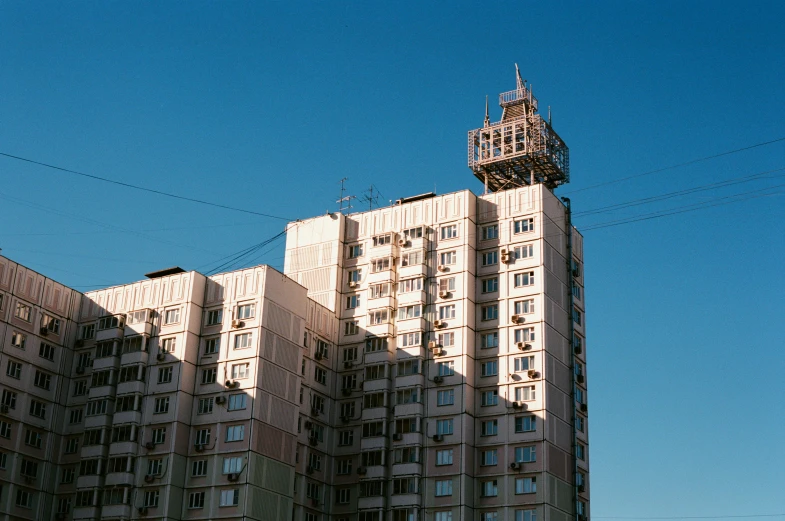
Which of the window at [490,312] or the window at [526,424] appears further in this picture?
the window at [490,312]

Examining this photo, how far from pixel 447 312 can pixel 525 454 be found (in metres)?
15.0

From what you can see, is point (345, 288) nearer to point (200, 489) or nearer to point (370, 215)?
point (370, 215)

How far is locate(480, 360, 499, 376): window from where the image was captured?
93.4m

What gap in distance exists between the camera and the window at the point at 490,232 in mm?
98938

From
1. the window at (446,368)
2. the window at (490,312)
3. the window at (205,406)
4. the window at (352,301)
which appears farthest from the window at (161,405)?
the window at (490,312)

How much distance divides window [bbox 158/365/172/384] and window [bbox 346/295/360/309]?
1925 centimetres

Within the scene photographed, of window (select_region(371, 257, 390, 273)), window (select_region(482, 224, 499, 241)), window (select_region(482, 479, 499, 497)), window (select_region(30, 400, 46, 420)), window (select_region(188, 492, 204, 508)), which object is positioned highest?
window (select_region(482, 224, 499, 241))

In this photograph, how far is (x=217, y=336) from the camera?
9181 cm

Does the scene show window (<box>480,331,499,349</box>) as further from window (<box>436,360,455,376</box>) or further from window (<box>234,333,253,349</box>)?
window (<box>234,333,253,349</box>)

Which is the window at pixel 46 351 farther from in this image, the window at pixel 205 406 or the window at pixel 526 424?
the window at pixel 526 424

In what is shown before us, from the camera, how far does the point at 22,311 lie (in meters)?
92.8

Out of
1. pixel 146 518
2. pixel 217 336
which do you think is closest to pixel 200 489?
pixel 146 518

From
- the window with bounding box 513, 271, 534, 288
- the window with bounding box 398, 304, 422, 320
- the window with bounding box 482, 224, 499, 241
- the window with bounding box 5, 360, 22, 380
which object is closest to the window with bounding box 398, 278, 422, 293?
the window with bounding box 398, 304, 422, 320

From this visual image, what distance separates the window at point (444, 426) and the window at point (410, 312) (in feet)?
33.3
